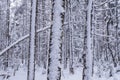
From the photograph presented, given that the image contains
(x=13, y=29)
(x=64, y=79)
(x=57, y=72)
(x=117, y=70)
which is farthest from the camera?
(x=13, y=29)

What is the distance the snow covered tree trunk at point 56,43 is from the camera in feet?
24.9

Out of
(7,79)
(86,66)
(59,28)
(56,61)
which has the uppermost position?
(59,28)

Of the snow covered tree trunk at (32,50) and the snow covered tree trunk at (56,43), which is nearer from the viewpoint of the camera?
the snow covered tree trunk at (56,43)

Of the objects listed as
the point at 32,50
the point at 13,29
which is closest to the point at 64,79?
the point at 32,50

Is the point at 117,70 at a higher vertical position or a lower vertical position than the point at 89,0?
lower

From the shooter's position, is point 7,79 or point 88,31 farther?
point 7,79

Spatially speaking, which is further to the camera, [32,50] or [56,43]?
[32,50]

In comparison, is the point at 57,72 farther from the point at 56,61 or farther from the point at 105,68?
the point at 105,68

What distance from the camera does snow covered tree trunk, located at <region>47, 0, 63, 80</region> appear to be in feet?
24.9

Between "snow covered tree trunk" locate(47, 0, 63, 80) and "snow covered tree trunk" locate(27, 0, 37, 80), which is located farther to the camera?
"snow covered tree trunk" locate(27, 0, 37, 80)

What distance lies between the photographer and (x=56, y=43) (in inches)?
303

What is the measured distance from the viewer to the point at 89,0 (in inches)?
584

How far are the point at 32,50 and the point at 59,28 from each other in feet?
25.6

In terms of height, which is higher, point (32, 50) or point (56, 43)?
point (56, 43)
